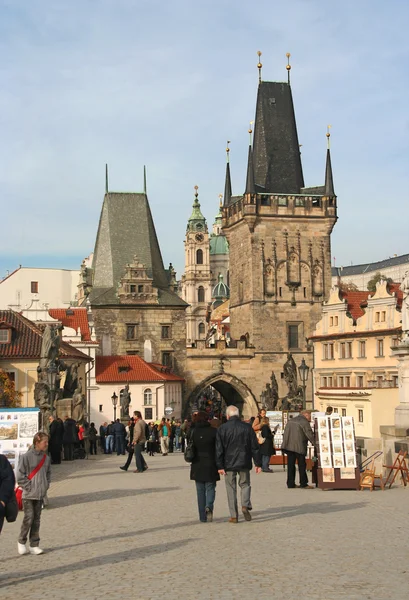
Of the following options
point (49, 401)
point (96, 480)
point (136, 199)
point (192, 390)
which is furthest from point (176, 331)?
point (96, 480)

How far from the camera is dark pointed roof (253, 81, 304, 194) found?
70938mm

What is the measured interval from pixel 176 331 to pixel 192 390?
13.2 ft

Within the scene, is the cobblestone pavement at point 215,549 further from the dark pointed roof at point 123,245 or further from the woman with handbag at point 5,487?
the dark pointed roof at point 123,245

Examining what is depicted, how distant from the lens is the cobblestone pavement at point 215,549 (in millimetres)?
7594

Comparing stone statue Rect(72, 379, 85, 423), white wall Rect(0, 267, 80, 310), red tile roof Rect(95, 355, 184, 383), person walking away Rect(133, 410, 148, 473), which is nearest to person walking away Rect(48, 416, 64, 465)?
person walking away Rect(133, 410, 148, 473)

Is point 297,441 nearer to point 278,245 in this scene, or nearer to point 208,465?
point 208,465

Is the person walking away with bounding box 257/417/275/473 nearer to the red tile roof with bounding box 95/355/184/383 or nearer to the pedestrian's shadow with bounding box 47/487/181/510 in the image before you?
the pedestrian's shadow with bounding box 47/487/181/510

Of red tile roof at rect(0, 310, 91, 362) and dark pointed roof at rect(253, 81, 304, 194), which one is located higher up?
dark pointed roof at rect(253, 81, 304, 194)

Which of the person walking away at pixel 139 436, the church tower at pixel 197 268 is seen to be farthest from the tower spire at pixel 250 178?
the church tower at pixel 197 268

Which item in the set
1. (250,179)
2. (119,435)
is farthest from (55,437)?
(250,179)

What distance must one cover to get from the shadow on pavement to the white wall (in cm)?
6989

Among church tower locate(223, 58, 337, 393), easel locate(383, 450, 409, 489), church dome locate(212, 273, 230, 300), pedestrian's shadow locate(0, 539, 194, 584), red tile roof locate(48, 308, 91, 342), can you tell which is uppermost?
church dome locate(212, 273, 230, 300)

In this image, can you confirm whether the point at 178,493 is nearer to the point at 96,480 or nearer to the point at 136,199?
the point at 96,480

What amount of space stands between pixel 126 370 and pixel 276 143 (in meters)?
22.4
